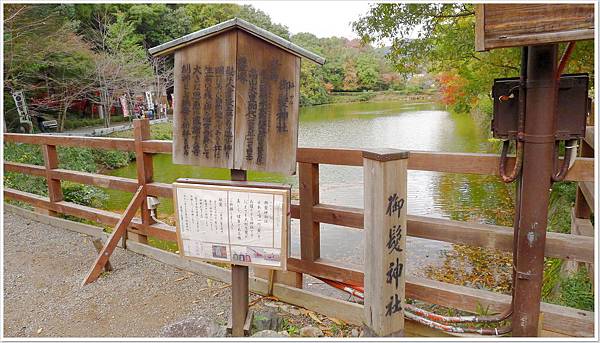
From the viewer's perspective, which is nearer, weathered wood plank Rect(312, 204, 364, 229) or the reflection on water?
weathered wood plank Rect(312, 204, 364, 229)

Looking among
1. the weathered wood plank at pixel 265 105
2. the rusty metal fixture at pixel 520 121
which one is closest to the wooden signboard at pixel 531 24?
the rusty metal fixture at pixel 520 121

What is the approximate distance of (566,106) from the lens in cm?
202

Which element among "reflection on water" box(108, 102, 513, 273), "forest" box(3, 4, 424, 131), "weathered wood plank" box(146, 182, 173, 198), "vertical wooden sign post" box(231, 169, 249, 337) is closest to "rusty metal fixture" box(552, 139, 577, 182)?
"vertical wooden sign post" box(231, 169, 249, 337)

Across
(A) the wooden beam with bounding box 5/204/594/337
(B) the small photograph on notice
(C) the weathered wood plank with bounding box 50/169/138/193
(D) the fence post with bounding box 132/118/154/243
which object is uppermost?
(D) the fence post with bounding box 132/118/154/243

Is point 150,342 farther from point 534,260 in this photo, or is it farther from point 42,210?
point 42,210

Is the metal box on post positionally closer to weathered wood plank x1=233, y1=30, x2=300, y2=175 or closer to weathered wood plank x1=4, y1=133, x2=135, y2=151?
weathered wood plank x1=233, y1=30, x2=300, y2=175

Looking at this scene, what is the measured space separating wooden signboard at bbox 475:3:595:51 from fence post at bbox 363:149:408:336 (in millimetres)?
615

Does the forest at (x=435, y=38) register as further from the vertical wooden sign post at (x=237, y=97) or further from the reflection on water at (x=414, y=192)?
the vertical wooden sign post at (x=237, y=97)

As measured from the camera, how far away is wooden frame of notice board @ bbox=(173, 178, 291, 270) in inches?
94.2

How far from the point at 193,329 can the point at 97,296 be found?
101cm

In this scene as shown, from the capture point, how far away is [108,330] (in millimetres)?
2863

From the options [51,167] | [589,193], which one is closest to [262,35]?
[589,193]

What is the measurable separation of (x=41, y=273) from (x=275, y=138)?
2690mm

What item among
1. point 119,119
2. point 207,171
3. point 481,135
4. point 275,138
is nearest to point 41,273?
point 275,138
